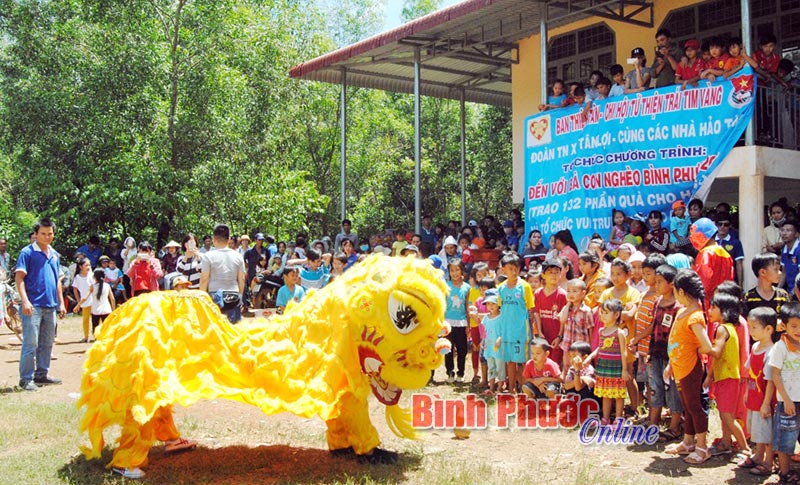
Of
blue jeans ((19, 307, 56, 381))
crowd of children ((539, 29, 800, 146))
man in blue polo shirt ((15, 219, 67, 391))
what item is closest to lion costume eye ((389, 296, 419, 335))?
man in blue polo shirt ((15, 219, 67, 391))

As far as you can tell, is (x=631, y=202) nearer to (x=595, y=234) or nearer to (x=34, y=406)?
(x=595, y=234)

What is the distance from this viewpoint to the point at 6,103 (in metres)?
16.1

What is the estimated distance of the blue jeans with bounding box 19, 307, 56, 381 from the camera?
7570 mm

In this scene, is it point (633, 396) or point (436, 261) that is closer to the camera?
point (633, 396)

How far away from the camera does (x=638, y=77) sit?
9.91 metres

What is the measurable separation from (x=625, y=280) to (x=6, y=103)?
14829mm

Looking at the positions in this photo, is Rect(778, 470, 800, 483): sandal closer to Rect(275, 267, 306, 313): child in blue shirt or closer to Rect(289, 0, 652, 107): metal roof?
Rect(275, 267, 306, 313): child in blue shirt

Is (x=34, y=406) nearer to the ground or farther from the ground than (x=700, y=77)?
nearer to the ground

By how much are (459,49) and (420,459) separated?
10.2 metres

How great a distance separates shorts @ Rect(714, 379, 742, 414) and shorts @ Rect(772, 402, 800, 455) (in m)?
0.45

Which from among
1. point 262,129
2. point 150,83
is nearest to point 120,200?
point 150,83

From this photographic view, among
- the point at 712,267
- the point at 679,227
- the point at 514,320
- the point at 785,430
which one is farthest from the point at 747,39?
the point at 785,430

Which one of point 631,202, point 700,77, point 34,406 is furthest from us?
point 631,202

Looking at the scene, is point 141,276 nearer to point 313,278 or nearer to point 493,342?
point 313,278
